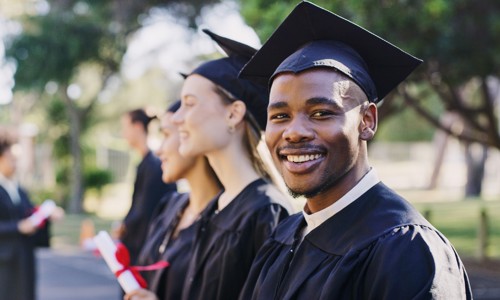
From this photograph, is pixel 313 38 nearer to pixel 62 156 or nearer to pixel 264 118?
pixel 264 118

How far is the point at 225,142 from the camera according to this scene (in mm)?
3506

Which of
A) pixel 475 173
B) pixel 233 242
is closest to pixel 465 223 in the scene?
pixel 475 173

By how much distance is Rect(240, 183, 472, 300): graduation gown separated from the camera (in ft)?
6.49

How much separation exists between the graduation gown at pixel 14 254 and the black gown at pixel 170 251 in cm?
375

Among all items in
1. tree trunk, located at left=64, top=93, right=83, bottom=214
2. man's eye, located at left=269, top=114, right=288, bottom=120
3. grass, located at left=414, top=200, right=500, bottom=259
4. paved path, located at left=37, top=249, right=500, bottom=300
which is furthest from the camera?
tree trunk, located at left=64, top=93, right=83, bottom=214

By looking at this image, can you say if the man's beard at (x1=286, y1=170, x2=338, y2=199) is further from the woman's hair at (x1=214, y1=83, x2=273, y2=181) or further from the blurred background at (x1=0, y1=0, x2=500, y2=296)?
the blurred background at (x1=0, y1=0, x2=500, y2=296)

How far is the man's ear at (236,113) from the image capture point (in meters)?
3.50

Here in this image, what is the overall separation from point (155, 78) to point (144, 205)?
32.0 meters

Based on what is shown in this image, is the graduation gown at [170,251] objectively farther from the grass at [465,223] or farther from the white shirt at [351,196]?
the grass at [465,223]

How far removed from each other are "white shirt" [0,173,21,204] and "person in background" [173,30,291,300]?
186 inches

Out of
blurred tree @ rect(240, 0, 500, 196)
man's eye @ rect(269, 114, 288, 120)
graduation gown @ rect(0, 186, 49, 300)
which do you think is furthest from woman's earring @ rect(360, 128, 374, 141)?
blurred tree @ rect(240, 0, 500, 196)

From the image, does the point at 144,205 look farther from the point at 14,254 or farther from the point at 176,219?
the point at 176,219

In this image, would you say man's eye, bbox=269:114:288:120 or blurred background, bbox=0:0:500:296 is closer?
man's eye, bbox=269:114:288:120

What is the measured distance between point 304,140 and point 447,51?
27.3 feet
